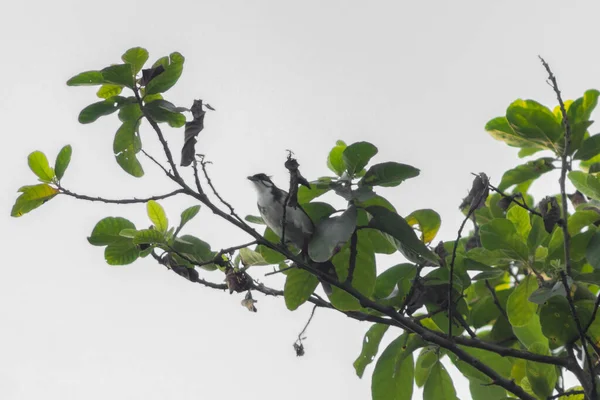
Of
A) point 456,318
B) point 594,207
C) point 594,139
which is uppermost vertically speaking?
point 594,139

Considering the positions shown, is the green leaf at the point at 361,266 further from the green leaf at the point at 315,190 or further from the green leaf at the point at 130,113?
the green leaf at the point at 130,113

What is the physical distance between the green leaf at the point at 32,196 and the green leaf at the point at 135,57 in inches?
25.4

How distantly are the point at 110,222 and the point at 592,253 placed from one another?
2075 millimetres

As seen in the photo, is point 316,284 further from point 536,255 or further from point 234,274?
point 536,255

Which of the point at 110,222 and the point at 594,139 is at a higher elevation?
the point at 594,139

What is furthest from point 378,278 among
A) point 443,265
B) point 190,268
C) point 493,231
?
point 190,268

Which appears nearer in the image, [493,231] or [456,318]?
[493,231]

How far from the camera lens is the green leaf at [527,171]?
3555mm

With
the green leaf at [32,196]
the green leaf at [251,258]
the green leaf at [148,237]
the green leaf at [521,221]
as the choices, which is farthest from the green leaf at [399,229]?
the green leaf at [32,196]

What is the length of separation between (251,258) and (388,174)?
0.76 m

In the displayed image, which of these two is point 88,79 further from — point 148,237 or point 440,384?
point 440,384

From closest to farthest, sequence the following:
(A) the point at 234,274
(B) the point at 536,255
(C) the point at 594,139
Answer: (A) the point at 234,274
(B) the point at 536,255
(C) the point at 594,139

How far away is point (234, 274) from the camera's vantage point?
2.68 metres

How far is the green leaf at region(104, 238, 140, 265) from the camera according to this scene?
2754mm
